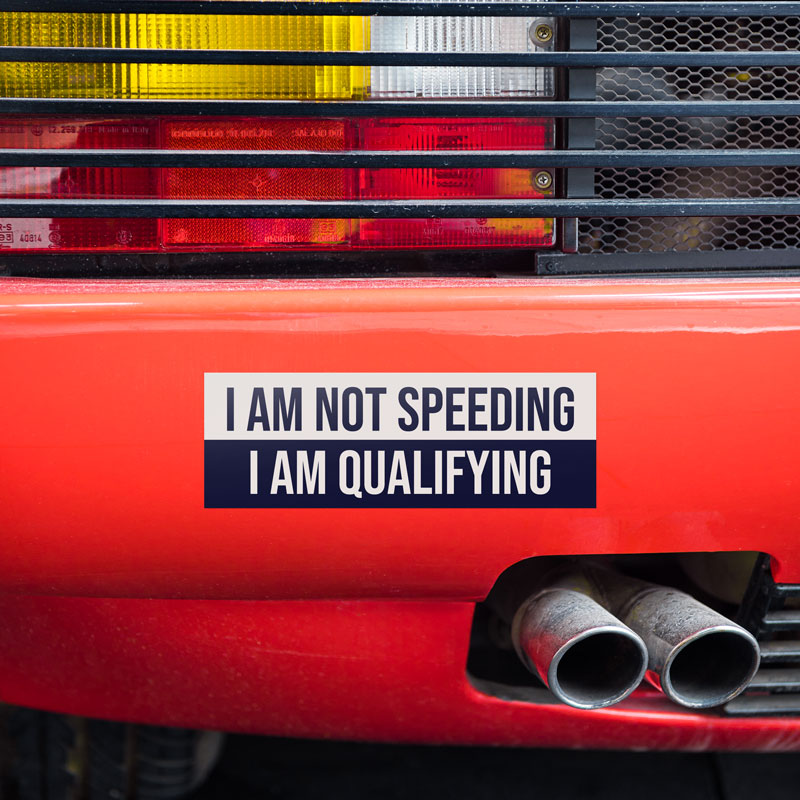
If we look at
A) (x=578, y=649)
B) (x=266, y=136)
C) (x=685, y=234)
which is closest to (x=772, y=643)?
(x=578, y=649)

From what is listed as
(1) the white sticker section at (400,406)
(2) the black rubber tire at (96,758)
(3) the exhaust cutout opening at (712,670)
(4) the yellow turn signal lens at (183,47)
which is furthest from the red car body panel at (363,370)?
(2) the black rubber tire at (96,758)

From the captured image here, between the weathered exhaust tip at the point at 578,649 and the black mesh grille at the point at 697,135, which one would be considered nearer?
the weathered exhaust tip at the point at 578,649

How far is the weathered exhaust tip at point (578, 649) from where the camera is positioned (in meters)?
1.04

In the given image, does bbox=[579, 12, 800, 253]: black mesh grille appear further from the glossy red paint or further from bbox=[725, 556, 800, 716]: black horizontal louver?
the glossy red paint

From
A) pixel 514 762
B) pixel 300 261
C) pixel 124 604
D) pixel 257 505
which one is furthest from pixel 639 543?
pixel 514 762

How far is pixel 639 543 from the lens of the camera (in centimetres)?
107

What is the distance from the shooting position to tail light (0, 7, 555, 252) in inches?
41.8

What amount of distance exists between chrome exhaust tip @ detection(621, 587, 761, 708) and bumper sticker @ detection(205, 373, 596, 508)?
0.22m

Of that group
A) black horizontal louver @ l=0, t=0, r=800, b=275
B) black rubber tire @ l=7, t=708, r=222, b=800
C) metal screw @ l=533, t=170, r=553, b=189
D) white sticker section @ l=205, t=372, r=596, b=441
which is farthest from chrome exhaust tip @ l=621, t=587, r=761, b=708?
black rubber tire @ l=7, t=708, r=222, b=800

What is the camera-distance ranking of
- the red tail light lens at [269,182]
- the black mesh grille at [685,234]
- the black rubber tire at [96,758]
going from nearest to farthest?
the red tail light lens at [269,182] → the black mesh grille at [685,234] → the black rubber tire at [96,758]

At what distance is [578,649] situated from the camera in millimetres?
1190

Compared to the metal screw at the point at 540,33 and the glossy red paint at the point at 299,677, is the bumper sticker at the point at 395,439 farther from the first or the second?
the metal screw at the point at 540,33

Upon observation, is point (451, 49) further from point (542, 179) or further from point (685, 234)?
point (685, 234)

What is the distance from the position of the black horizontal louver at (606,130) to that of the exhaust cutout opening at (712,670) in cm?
49
